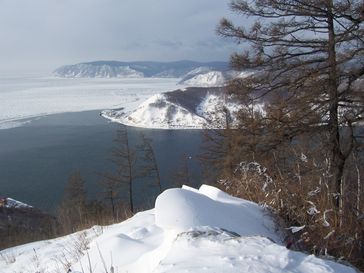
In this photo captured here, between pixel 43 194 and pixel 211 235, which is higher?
pixel 211 235

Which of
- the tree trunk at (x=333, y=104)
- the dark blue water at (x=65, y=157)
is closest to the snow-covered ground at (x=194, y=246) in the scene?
the tree trunk at (x=333, y=104)

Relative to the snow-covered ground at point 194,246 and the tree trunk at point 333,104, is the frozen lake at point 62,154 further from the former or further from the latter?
the snow-covered ground at point 194,246

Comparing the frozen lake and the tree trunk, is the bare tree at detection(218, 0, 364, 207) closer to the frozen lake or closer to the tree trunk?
the tree trunk

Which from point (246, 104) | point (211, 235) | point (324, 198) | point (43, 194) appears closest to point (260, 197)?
point (324, 198)

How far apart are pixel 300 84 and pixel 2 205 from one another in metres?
24.3

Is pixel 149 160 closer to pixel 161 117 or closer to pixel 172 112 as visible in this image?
pixel 161 117

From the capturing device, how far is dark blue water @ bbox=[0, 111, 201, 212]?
109 feet

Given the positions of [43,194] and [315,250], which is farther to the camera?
[43,194]

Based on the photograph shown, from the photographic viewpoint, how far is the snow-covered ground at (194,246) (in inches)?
102

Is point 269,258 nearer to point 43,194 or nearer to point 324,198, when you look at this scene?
point 324,198

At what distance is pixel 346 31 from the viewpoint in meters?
7.20

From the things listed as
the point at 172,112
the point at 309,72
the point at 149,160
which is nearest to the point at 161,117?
the point at 172,112

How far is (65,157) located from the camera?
42469 mm

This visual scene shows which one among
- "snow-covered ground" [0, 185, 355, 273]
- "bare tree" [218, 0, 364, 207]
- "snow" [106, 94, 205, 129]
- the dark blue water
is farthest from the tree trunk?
"snow" [106, 94, 205, 129]
